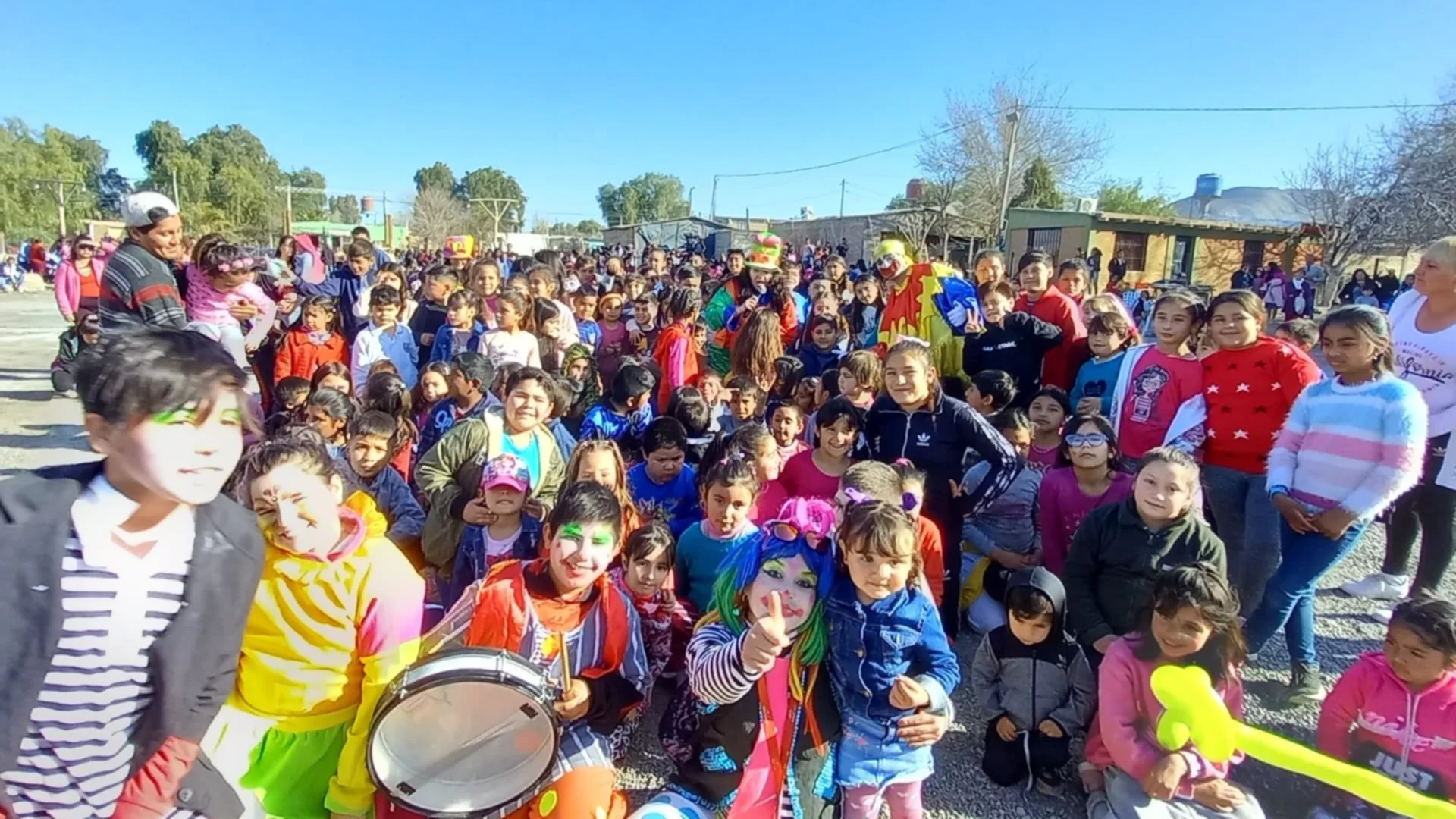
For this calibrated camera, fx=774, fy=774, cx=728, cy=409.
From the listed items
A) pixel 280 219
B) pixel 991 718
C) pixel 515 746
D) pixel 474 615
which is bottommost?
pixel 991 718

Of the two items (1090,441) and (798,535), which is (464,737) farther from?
(1090,441)

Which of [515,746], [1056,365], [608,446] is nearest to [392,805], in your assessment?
[515,746]

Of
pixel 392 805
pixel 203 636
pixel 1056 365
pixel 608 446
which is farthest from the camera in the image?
pixel 1056 365

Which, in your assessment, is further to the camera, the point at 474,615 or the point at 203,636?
the point at 474,615

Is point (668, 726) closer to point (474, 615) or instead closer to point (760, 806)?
point (760, 806)

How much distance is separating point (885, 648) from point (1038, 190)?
31.2 metres

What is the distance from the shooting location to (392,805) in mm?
2023

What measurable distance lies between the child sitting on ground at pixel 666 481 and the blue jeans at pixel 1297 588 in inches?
97.0

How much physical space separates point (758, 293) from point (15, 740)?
20.2ft

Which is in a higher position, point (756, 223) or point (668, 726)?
point (756, 223)

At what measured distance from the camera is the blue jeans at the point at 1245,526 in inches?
130

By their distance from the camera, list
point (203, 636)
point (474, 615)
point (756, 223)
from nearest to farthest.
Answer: point (203, 636) < point (474, 615) < point (756, 223)

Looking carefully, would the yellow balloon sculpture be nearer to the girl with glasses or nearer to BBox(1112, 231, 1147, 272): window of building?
the girl with glasses

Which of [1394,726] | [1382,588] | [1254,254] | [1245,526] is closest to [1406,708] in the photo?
[1394,726]
